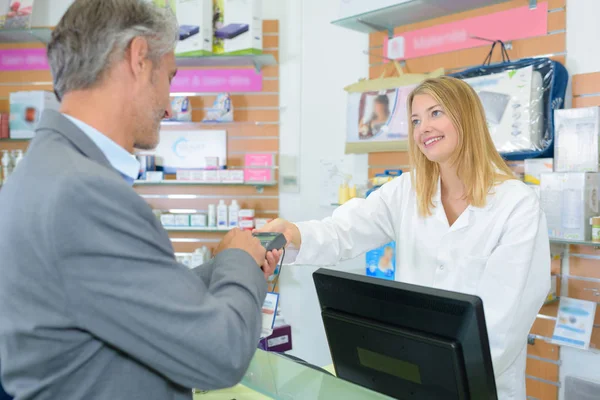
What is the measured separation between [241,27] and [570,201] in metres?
2.56

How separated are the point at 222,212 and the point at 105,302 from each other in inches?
133

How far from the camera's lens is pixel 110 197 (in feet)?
2.53

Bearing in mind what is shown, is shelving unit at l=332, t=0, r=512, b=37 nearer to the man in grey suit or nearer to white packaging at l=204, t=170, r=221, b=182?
white packaging at l=204, t=170, r=221, b=182

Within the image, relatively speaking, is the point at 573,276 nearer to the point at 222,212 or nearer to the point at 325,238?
the point at 325,238

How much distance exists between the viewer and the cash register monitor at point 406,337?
95 centimetres

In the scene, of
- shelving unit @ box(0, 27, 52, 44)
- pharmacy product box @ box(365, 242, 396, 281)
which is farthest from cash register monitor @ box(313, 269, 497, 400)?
shelving unit @ box(0, 27, 52, 44)

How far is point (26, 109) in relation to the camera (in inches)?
165

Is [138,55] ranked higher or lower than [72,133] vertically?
higher

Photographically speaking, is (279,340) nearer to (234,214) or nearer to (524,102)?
(524,102)

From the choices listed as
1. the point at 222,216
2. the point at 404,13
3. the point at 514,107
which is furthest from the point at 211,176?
the point at 514,107

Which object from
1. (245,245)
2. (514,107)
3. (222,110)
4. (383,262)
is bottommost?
(383,262)

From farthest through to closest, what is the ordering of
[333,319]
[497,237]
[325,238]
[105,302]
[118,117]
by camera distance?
[325,238] → [497,237] → [333,319] → [118,117] → [105,302]

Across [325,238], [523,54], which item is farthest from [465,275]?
[523,54]

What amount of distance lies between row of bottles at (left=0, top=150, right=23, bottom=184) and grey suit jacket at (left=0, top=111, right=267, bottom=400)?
3807 mm
